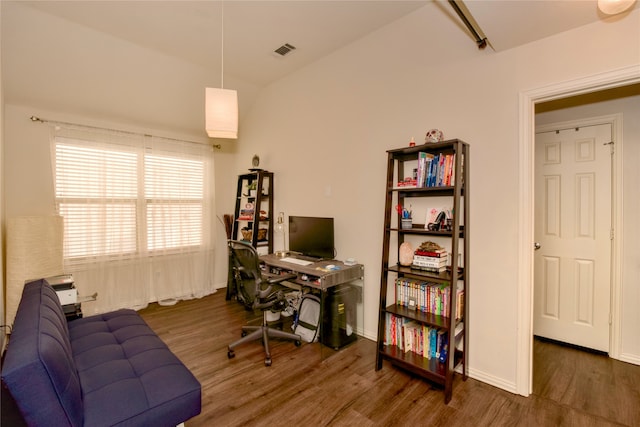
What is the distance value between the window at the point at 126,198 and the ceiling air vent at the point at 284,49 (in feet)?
6.55

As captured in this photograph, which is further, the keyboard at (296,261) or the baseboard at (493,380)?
the keyboard at (296,261)

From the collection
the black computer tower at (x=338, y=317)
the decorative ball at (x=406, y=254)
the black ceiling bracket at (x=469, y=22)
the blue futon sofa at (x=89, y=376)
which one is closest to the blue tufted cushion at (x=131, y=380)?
the blue futon sofa at (x=89, y=376)

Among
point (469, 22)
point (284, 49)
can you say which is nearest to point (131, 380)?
point (469, 22)

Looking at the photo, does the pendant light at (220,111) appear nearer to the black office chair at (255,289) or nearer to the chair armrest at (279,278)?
the black office chair at (255,289)

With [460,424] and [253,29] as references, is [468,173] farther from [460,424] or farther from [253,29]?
[253,29]

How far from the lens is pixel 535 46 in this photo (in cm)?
Result: 205

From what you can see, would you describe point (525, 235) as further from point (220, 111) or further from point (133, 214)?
point (133, 214)

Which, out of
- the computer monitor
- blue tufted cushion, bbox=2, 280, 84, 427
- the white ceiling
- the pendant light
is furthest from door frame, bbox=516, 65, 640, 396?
blue tufted cushion, bbox=2, 280, 84, 427

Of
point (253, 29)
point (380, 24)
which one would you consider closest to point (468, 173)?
point (380, 24)

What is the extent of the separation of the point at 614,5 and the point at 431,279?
193 cm

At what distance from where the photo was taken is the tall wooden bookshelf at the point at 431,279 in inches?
84.0

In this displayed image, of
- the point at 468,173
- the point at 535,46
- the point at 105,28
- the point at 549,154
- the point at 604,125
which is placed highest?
the point at 105,28

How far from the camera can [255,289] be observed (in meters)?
2.66

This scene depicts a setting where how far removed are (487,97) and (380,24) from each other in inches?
49.7
